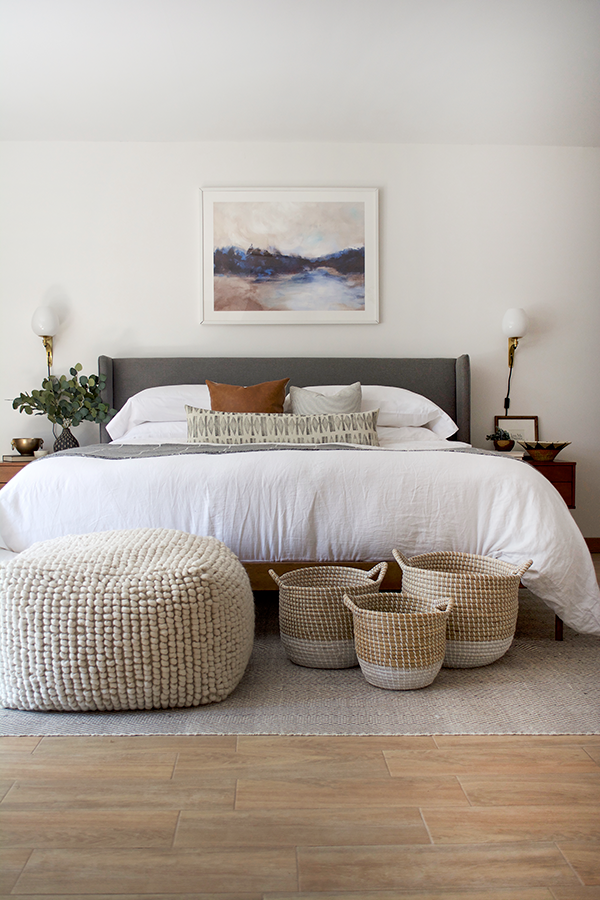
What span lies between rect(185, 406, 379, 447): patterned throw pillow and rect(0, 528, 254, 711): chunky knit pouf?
1.41 metres

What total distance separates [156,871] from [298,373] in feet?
10.3

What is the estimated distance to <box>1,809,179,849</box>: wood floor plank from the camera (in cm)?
115

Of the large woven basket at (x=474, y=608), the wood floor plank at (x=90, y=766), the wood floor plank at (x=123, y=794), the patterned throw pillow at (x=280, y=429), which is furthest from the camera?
the patterned throw pillow at (x=280, y=429)

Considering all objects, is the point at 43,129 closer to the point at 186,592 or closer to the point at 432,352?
the point at 432,352

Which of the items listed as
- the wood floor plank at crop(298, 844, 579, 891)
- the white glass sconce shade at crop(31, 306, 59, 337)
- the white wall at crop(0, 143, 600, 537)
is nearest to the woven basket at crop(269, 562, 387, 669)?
the wood floor plank at crop(298, 844, 579, 891)

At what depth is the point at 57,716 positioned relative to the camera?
166 centimetres

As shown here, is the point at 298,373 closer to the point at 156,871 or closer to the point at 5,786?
the point at 5,786

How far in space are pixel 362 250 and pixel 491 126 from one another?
1018 millimetres

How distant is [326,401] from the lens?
3.46 m

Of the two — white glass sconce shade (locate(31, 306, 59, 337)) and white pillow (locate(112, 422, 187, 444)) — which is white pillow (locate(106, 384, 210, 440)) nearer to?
white pillow (locate(112, 422, 187, 444))

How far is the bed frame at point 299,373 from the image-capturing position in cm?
397

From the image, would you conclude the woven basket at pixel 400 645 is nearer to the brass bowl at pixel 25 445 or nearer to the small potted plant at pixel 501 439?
the small potted plant at pixel 501 439

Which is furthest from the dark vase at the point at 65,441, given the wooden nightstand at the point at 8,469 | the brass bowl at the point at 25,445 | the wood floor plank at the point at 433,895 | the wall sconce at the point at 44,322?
the wood floor plank at the point at 433,895

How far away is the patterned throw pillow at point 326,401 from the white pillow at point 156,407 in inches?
21.0
